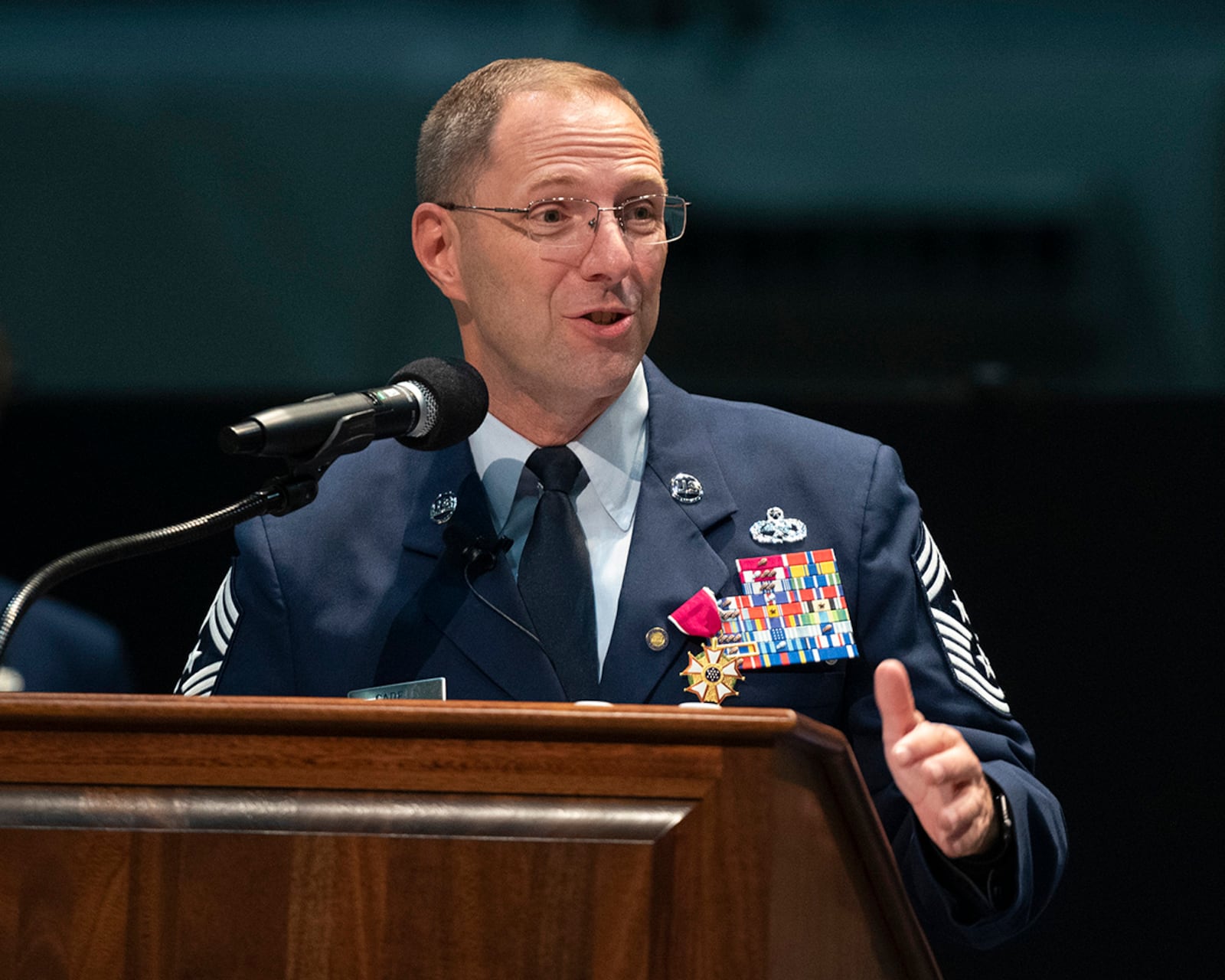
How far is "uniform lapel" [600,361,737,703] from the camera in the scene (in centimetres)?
155

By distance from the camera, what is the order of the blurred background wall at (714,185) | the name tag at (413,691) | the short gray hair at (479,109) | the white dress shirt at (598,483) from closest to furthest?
the name tag at (413,691), the white dress shirt at (598,483), the short gray hair at (479,109), the blurred background wall at (714,185)

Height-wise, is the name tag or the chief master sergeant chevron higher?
the chief master sergeant chevron

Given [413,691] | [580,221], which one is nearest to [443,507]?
[413,691]

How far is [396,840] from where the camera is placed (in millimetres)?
982

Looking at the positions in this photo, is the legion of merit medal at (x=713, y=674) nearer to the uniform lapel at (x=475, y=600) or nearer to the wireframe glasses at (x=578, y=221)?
the uniform lapel at (x=475, y=600)

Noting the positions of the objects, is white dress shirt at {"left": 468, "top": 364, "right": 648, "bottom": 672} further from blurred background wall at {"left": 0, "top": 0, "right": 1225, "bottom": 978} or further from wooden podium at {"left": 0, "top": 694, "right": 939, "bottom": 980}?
blurred background wall at {"left": 0, "top": 0, "right": 1225, "bottom": 978}

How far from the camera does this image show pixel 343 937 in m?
0.97

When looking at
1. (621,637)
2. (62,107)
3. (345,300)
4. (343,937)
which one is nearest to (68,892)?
(343,937)

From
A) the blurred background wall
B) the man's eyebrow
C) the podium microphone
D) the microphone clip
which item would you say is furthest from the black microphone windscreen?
the blurred background wall

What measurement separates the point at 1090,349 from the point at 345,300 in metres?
2.16

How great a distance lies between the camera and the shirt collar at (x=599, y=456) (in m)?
1.70

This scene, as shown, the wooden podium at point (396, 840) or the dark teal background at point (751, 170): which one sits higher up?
the dark teal background at point (751, 170)

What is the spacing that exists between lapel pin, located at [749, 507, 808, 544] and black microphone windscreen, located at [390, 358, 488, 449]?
402 millimetres

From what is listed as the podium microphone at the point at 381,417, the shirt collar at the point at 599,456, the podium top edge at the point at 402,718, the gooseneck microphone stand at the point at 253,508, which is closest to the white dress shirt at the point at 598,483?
the shirt collar at the point at 599,456
